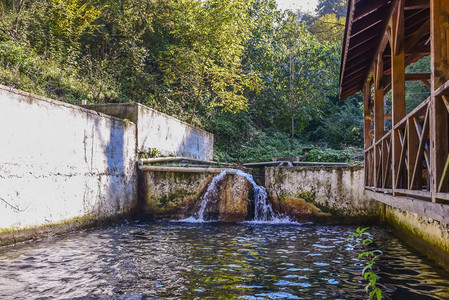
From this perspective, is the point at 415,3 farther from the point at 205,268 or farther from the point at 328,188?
the point at 328,188

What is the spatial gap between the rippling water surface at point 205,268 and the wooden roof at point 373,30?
3.67m

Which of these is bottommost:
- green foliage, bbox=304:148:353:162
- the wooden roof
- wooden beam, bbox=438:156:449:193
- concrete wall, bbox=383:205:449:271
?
concrete wall, bbox=383:205:449:271

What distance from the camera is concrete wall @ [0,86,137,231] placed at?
7.39 m

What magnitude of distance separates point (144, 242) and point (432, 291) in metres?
5.13

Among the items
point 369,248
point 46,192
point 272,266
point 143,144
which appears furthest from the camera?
point 143,144

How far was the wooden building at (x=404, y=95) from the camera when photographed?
12.4 ft

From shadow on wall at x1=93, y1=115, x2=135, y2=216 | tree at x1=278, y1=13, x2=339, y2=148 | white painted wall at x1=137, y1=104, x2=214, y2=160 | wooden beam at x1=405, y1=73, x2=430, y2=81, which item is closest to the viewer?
wooden beam at x1=405, y1=73, x2=430, y2=81

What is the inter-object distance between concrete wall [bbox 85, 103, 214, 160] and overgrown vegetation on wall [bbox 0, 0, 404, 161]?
83.2 inches

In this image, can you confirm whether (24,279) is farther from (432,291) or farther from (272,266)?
(432,291)

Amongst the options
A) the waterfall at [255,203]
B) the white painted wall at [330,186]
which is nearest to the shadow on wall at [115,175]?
the waterfall at [255,203]

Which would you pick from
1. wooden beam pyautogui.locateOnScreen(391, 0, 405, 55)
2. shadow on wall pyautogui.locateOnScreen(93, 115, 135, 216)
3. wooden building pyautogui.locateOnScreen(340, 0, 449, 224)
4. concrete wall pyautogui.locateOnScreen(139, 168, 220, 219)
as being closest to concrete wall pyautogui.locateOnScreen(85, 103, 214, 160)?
shadow on wall pyautogui.locateOnScreen(93, 115, 135, 216)

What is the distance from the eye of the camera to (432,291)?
5.02 metres

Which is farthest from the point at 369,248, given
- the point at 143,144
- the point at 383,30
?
the point at 143,144

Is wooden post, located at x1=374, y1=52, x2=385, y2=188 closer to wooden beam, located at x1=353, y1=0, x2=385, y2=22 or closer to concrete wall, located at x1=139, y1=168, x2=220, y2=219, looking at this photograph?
wooden beam, located at x1=353, y1=0, x2=385, y2=22
